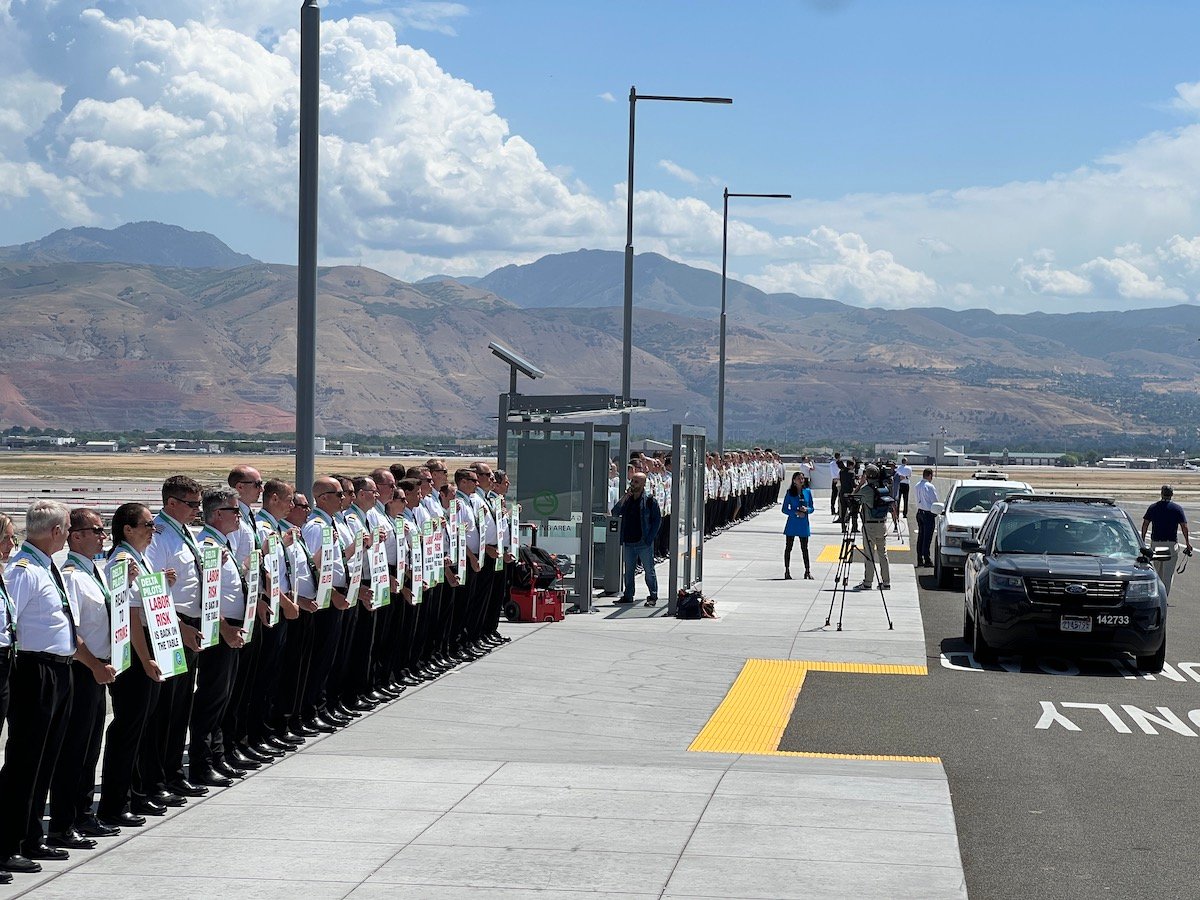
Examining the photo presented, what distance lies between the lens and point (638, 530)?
21.7 metres

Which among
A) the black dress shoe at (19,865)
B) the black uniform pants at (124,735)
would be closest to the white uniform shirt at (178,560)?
the black uniform pants at (124,735)

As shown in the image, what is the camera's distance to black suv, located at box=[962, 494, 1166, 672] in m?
16.2

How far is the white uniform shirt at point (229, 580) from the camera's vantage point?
9242 millimetres

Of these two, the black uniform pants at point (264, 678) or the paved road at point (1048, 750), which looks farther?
the black uniform pants at point (264, 678)

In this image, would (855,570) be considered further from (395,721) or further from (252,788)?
(252,788)

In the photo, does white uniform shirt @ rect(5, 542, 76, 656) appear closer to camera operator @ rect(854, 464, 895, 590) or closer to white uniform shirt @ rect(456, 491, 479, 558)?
white uniform shirt @ rect(456, 491, 479, 558)

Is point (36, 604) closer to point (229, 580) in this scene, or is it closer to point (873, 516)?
point (229, 580)

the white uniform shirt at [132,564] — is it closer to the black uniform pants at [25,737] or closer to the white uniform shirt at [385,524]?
the black uniform pants at [25,737]

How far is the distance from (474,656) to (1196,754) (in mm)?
6605

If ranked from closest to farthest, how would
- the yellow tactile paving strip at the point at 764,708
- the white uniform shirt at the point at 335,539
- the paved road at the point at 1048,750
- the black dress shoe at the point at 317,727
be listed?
the paved road at the point at 1048,750 < the white uniform shirt at the point at 335,539 < the black dress shoe at the point at 317,727 < the yellow tactile paving strip at the point at 764,708

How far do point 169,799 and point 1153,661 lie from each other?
10490mm

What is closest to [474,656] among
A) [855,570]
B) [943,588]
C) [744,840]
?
[744,840]

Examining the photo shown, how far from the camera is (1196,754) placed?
11516 millimetres

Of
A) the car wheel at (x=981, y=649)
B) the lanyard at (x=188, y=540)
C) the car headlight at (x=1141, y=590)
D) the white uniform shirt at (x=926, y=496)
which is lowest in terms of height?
the car wheel at (x=981, y=649)
